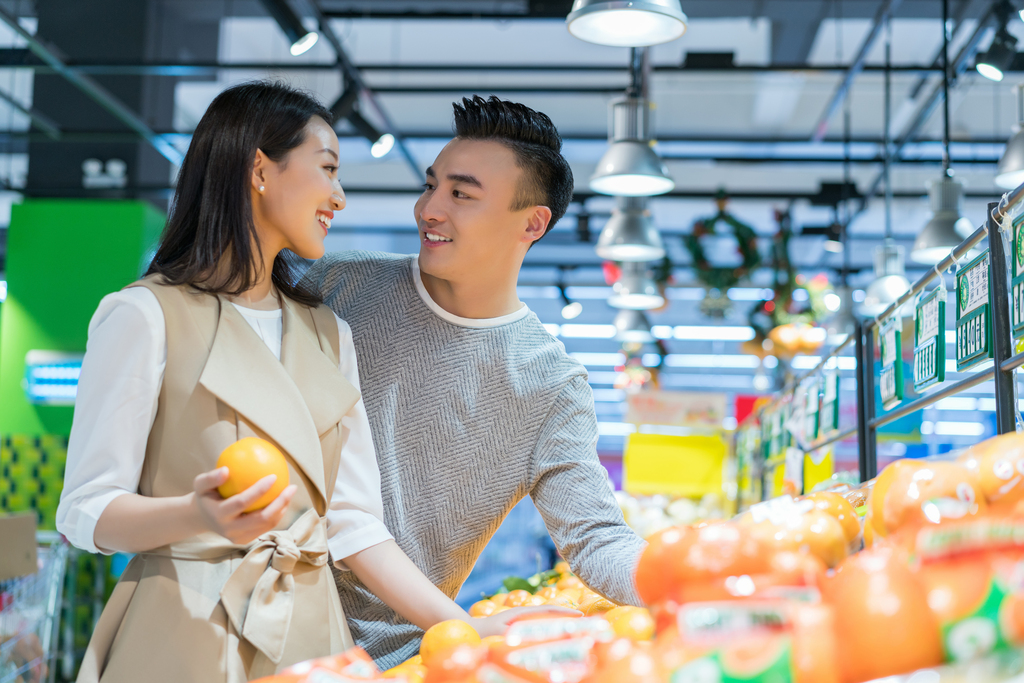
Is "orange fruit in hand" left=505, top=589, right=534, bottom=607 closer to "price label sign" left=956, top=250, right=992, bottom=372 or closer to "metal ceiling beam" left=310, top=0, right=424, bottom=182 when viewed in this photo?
"price label sign" left=956, top=250, right=992, bottom=372

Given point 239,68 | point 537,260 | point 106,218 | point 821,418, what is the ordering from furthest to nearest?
point 537,260
point 106,218
point 239,68
point 821,418

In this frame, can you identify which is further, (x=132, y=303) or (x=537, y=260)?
(x=537, y=260)

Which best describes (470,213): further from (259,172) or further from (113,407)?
(113,407)

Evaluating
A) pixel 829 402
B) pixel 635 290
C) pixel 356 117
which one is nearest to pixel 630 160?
pixel 829 402

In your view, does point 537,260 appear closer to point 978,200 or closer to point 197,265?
point 978,200

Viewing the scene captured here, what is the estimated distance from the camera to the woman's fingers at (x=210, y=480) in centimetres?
121

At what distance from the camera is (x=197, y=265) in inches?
61.6

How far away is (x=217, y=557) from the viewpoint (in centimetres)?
146

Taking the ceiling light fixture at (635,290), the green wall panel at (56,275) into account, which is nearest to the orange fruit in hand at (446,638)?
the ceiling light fixture at (635,290)

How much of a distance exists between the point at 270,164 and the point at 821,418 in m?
2.76

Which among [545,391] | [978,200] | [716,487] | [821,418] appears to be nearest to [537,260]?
[978,200]

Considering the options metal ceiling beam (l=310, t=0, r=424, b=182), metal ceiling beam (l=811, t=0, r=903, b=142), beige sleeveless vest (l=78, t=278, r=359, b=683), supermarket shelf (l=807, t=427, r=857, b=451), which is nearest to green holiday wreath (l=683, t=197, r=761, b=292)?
metal ceiling beam (l=811, t=0, r=903, b=142)

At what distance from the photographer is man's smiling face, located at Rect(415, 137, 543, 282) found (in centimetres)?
206

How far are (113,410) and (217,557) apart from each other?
0.27 metres
